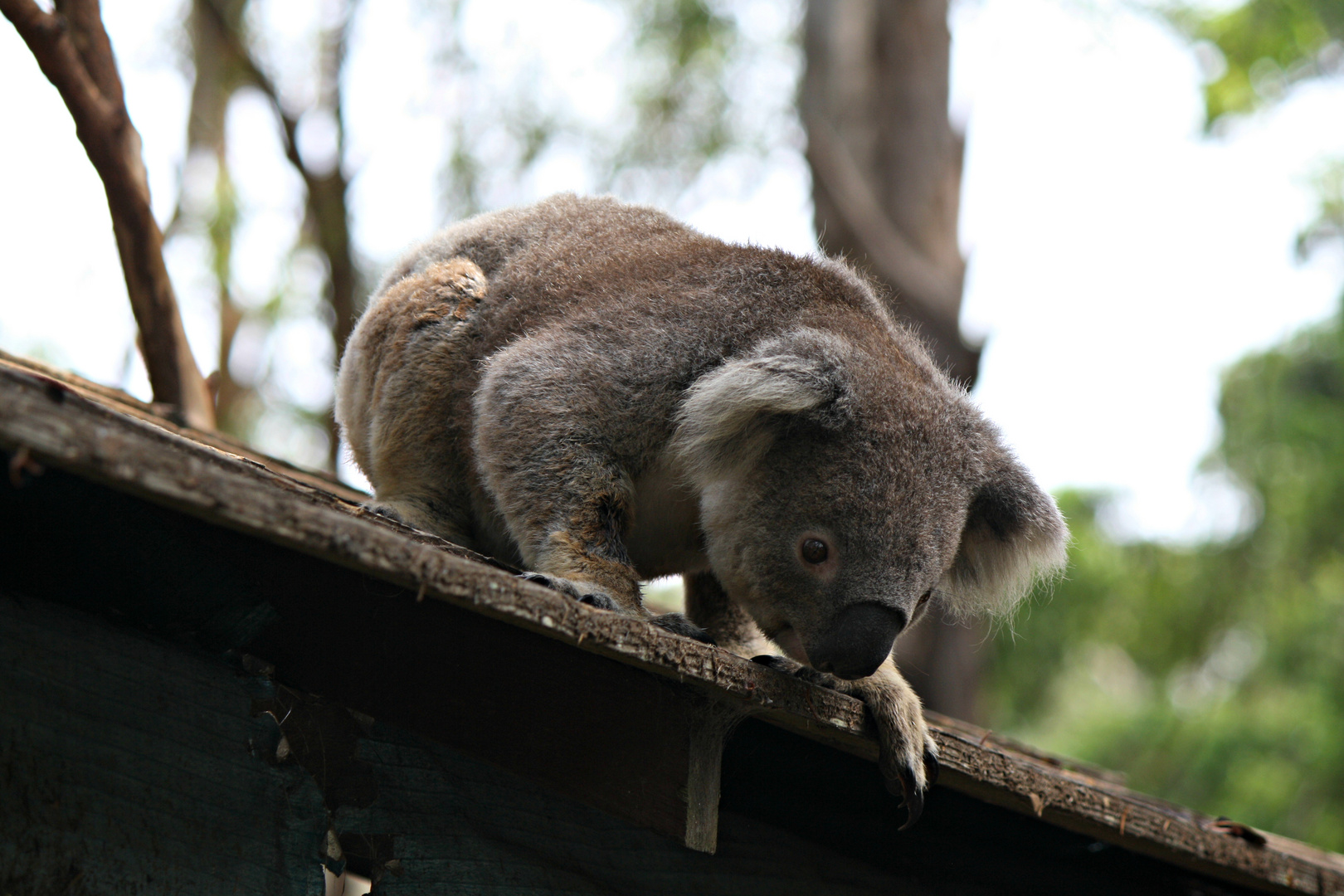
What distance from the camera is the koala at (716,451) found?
235 cm

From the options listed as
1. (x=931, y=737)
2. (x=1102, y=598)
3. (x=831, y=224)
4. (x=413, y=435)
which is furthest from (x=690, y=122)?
(x=931, y=737)

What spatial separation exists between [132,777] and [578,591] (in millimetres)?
760

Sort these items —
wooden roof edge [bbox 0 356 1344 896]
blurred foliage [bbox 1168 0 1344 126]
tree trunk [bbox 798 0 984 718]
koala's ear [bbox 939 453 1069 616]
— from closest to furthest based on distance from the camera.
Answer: wooden roof edge [bbox 0 356 1344 896], koala's ear [bbox 939 453 1069 616], tree trunk [bbox 798 0 984 718], blurred foliage [bbox 1168 0 1344 126]

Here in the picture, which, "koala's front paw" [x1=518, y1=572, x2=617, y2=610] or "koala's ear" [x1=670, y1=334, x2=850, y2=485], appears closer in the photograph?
"koala's front paw" [x1=518, y1=572, x2=617, y2=610]

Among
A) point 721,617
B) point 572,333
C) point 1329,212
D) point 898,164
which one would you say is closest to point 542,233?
point 572,333

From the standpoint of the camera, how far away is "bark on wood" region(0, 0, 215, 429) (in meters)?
3.27

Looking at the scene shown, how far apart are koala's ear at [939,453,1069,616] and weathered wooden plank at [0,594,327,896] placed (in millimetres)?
1828

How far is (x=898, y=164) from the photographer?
7.12m

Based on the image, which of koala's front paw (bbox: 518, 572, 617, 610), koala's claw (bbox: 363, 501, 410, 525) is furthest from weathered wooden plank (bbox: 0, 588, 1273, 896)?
koala's claw (bbox: 363, 501, 410, 525)

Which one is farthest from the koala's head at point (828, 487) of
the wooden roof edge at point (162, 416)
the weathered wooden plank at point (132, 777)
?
the wooden roof edge at point (162, 416)

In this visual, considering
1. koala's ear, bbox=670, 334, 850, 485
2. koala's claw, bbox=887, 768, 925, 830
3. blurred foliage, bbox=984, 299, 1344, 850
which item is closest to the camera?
koala's claw, bbox=887, 768, 925, 830

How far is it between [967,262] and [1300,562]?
9484 mm

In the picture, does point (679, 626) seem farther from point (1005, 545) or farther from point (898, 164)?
point (898, 164)

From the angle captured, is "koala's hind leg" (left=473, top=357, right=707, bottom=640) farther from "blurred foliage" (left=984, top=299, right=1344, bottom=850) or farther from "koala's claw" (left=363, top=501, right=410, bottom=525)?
"blurred foliage" (left=984, top=299, right=1344, bottom=850)
